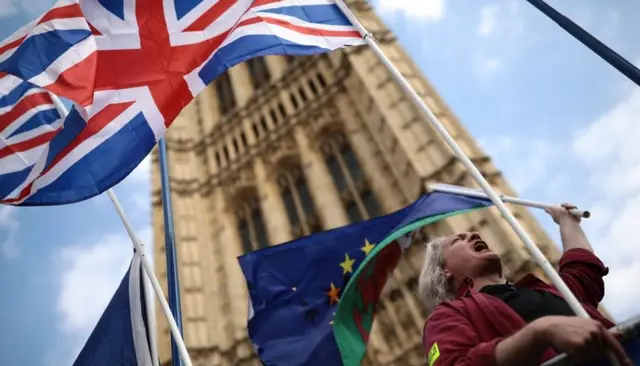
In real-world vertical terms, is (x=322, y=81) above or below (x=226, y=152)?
below

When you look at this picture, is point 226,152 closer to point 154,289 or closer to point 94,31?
point 94,31

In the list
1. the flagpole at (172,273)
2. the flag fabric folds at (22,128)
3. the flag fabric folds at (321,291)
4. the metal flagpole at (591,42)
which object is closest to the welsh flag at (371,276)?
the flag fabric folds at (321,291)

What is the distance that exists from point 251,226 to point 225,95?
8624 millimetres

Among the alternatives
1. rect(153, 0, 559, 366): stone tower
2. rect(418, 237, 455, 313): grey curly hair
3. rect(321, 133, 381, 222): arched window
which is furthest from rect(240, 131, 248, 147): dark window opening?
rect(418, 237, 455, 313): grey curly hair

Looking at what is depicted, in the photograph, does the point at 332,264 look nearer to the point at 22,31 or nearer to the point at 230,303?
the point at 22,31

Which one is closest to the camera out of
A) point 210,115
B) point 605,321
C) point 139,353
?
point 605,321

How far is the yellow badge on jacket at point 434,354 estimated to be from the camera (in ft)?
5.56

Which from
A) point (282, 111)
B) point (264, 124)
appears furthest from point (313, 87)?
point (264, 124)

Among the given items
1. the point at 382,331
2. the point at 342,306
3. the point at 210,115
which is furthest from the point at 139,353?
the point at 210,115

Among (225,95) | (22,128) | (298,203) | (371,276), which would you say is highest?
(225,95)

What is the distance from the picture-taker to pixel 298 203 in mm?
15297

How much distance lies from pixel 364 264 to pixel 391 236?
360 mm

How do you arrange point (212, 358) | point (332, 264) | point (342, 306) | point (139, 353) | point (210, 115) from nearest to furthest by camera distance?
point (139, 353) → point (342, 306) → point (332, 264) → point (212, 358) → point (210, 115)

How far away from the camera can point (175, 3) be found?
14.3ft
